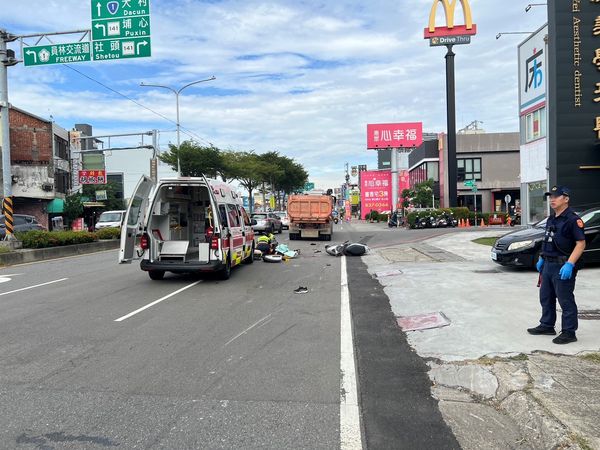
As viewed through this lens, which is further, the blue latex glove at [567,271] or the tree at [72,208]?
the tree at [72,208]

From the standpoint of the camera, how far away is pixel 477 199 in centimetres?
5400

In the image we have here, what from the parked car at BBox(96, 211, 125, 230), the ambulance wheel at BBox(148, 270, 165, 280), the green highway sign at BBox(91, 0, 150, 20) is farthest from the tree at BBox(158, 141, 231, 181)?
the ambulance wheel at BBox(148, 270, 165, 280)

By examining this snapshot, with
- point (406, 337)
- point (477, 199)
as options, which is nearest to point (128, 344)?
point (406, 337)

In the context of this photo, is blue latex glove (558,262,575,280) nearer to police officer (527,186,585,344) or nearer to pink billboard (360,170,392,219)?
police officer (527,186,585,344)

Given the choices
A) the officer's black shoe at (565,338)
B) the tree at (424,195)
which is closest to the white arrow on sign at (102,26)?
the officer's black shoe at (565,338)

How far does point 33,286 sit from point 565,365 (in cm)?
1079

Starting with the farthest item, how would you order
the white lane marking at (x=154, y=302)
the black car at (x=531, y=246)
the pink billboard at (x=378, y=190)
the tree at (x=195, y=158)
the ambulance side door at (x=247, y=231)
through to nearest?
the pink billboard at (x=378, y=190), the tree at (x=195, y=158), the ambulance side door at (x=247, y=231), the black car at (x=531, y=246), the white lane marking at (x=154, y=302)

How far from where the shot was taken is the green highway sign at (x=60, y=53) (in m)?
17.0

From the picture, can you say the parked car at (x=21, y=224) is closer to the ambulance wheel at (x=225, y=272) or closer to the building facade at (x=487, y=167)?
the ambulance wheel at (x=225, y=272)

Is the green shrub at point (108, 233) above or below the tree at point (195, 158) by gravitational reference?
below

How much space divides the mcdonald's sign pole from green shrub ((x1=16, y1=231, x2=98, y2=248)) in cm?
3207

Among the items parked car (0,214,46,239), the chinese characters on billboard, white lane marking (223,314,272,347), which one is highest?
the chinese characters on billboard

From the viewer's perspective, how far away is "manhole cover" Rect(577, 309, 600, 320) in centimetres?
682

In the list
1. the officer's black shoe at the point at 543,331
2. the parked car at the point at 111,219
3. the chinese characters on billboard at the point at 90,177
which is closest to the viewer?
the officer's black shoe at the point at 543,331
